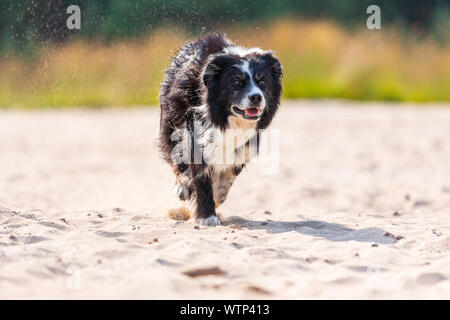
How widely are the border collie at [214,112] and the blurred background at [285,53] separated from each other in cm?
361

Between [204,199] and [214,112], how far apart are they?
2.23ft

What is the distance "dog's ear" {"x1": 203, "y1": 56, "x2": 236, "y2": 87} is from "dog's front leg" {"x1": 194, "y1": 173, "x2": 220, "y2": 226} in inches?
29.8

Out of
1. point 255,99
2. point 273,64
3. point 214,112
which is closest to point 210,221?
point 214,112

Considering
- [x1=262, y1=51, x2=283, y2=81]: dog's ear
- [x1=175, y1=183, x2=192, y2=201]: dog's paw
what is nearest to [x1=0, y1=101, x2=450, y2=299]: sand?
[x1=175, y1=183, x2=192, y2=201]: dog's paw

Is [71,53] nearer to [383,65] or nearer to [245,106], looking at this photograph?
[245,106]

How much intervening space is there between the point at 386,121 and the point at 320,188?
5880 millimetres

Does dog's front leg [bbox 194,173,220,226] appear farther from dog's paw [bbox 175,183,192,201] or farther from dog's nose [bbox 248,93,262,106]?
dog's nose [bbox 248,93,262,106]

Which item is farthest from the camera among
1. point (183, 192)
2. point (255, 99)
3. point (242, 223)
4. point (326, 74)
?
point (326, 74)

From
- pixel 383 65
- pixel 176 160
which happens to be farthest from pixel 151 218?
pixel 383 65

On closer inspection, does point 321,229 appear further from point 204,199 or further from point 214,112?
point 214,112

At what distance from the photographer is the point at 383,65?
19156 mm

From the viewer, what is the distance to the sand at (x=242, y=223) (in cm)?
389

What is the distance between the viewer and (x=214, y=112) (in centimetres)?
576

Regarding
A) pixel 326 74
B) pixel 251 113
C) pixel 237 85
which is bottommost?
pixel 251 113
